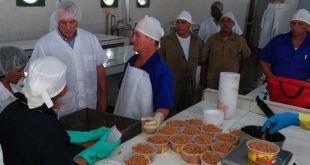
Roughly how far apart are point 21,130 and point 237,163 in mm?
863

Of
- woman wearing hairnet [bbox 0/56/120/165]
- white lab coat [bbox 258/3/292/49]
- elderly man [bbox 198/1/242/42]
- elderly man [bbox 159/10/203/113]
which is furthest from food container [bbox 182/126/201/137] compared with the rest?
white lab coat [bbox 258/3/292/49]

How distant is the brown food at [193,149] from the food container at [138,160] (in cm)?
20

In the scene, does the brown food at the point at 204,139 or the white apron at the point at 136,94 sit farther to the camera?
the white apron at the point at 136,94

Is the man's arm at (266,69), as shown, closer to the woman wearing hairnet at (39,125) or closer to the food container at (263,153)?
the food container at (263,153)

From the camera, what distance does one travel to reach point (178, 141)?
4.87 feet

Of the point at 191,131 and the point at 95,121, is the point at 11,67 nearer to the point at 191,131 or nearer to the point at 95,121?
the point at 95,121

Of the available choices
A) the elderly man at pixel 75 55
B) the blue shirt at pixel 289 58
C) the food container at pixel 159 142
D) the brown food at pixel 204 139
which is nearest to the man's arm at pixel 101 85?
the elderly man at pixel 75 55

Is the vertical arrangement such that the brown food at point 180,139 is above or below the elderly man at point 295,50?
below

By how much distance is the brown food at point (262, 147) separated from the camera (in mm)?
1192

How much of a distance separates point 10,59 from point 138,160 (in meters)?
1.34

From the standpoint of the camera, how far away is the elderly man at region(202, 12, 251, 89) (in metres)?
3.41

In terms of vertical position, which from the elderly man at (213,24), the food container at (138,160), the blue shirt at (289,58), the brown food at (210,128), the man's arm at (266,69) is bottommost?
the food container at (138,160)

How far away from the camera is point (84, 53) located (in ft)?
7.98

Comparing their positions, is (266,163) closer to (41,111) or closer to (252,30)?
(41,111)
